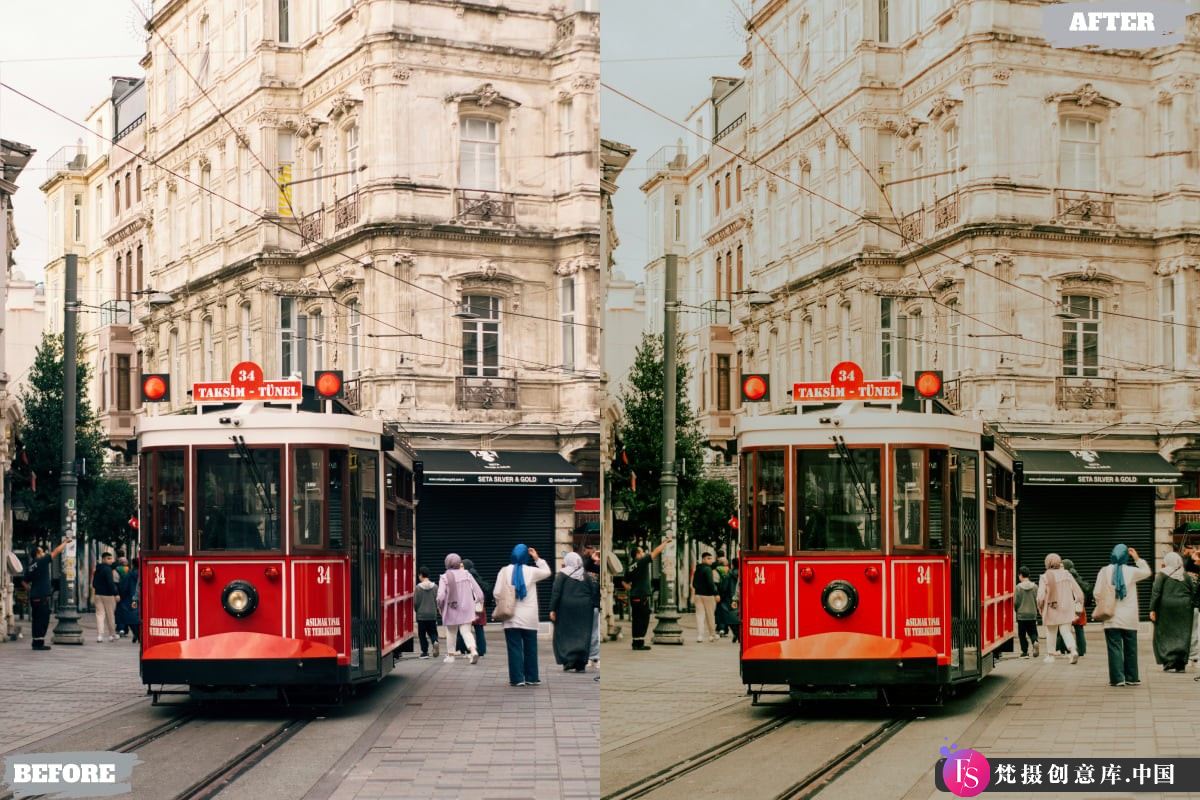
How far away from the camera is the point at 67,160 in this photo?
26.1ft

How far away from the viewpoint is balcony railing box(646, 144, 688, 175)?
5199 mm

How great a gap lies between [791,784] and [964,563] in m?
3.88

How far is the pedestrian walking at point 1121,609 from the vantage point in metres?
4.66

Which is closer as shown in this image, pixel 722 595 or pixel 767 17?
pixel 767 17

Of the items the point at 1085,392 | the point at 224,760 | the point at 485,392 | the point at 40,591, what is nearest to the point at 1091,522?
the point at 1085,392

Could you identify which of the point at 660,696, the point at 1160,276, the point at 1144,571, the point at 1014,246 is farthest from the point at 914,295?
the point at 660,696

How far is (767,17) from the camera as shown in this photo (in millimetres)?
5352

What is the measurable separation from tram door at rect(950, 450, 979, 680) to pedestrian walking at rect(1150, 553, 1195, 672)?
2.53 feet

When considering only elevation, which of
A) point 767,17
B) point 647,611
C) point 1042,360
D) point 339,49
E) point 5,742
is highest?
point 339,49

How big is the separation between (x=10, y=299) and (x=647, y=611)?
3.64 m

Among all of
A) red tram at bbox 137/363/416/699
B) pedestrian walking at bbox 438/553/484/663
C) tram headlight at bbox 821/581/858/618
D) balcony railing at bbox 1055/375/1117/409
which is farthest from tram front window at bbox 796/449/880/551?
red tram at bbox 137/363/416/699

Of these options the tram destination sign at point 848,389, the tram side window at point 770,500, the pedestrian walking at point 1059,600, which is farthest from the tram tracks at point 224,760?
the pedestrian walking at point 1059,600

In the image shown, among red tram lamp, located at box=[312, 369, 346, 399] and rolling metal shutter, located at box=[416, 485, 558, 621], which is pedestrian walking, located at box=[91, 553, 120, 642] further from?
red tram lamp, located at box=[312, 369, 346, 399]

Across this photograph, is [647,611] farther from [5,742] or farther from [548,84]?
[5,742]
